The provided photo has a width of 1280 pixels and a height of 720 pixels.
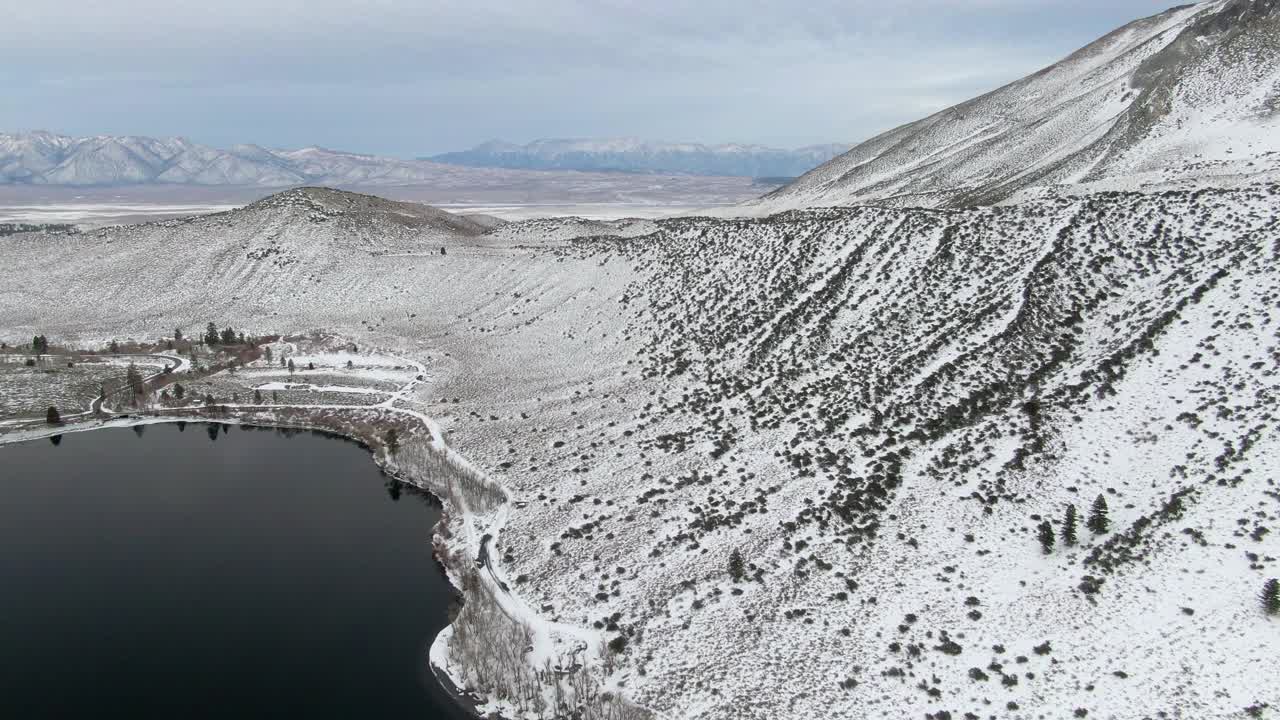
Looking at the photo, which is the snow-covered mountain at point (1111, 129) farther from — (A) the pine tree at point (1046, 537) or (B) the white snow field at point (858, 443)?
(A) the pine tree at point (1046, 537)

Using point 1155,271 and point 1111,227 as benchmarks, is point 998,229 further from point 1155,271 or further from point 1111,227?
point 1155,271

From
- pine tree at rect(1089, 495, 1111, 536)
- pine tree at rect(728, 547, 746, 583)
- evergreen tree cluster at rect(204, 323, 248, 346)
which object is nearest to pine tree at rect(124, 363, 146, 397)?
evergreen tree cluster at rect(204, 323, 248, 346)

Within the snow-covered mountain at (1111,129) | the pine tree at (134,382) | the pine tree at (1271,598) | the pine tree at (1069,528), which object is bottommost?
the pine tree at (1271,598)

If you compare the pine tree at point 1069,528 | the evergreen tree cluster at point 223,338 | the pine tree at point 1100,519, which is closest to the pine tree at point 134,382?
the evergreen tree cluster at point 223,338

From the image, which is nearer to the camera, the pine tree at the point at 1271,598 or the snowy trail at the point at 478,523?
the pine tree at the point at 1271,598

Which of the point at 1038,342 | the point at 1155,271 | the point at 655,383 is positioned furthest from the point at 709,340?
the point at 1155,271

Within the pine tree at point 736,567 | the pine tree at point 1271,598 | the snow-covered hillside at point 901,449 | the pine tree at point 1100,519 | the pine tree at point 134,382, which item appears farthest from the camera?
the pine tree at point 134,382

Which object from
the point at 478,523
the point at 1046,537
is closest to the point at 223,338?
the point at 478,523

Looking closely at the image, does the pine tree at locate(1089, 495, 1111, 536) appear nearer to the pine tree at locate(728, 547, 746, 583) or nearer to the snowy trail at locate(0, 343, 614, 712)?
the pine tree at locate(728, 547, 746, 583)

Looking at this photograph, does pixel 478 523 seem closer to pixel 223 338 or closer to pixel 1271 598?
pixel 1271 598
